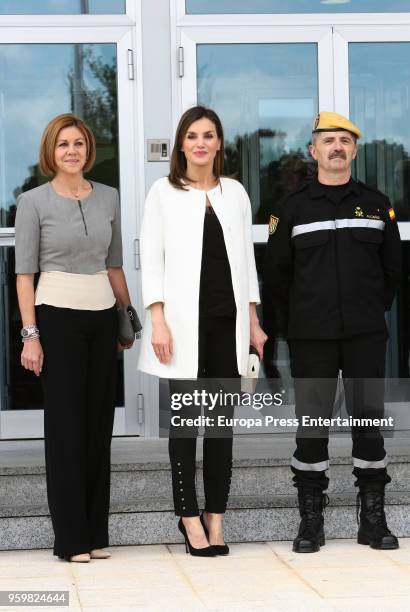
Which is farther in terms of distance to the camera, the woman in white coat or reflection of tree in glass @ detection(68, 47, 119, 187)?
reflection of tree in glass @ detection(68, 47, 119, 187)

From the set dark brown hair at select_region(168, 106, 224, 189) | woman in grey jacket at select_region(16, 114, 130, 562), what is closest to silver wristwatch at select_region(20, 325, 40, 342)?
woman in grey jacket at select_region(16, 114, 130, 562)

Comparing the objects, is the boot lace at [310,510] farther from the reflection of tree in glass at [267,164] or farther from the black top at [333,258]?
the reflection of tree in glass at [267,164]

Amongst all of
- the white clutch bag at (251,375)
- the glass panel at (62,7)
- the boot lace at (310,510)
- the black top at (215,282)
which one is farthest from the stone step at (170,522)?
the glass panel at (62,7)

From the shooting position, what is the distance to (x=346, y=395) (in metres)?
4.75

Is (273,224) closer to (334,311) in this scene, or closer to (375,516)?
(334,311)

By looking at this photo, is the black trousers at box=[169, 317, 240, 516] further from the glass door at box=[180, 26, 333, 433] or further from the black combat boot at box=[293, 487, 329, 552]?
the glass door at box=[180, 26, 333, 433]

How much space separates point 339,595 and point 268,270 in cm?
136

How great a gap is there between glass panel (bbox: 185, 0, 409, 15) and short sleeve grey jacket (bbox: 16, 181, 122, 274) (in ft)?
6.39

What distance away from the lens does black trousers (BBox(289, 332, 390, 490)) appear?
4723 millimetres

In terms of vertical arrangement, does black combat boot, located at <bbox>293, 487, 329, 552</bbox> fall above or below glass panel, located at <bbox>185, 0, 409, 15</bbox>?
below

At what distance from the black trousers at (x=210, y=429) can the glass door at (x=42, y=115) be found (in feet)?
5.06

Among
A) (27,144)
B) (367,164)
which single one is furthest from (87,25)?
(367,164)

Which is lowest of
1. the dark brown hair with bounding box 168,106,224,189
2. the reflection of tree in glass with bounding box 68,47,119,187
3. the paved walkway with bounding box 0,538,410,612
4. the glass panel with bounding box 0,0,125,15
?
the paved walkway with bounding box 0,538,410,612

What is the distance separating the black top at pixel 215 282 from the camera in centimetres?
459
